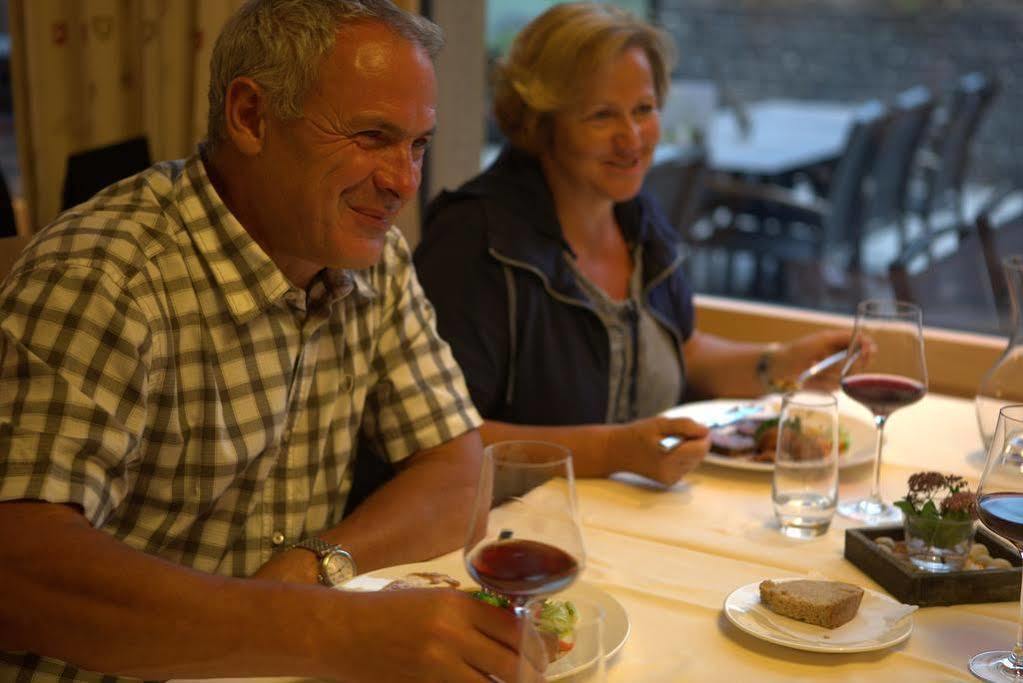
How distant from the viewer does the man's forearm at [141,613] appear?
45.3 inches

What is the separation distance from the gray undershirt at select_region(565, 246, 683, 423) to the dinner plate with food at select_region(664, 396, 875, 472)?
0.17 m

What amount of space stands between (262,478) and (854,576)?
757 mm

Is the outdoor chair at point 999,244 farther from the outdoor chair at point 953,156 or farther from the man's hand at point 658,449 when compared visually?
the outdoor chair at point 953,156

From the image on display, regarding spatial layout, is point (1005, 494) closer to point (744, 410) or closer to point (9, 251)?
point (744, 410)

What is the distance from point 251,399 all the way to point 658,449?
61 cm

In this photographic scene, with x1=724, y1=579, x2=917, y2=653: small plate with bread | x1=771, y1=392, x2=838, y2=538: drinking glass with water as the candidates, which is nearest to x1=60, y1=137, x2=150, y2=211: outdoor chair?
x1=771, y1=392, x2=838, y2=538: drinking glass with water

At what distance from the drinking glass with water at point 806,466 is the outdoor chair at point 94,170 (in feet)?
4.55

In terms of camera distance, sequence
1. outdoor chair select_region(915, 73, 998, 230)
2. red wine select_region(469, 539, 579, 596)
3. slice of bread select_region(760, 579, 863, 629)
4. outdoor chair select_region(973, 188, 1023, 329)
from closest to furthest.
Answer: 1. red wine select_region(469, 539, 579, 596)
2. slice of bread select_region(760, 579, 863, 629)
3. outdoor chair select_region(973, 188, 1023, 329)
4. outdoor chair select_region(915, 73, 998, 230)

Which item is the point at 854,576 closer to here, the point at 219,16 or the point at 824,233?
the point at 219,16

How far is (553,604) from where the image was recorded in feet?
4.23

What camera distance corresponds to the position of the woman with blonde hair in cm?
214

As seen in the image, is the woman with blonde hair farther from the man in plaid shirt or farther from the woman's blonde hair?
the man in plaid shirt

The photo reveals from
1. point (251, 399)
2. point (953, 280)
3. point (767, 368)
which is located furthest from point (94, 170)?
point (953, 280)

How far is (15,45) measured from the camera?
2.77 meters
